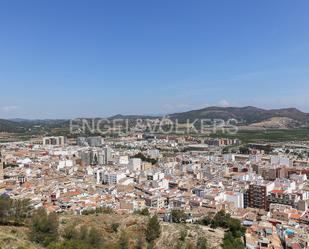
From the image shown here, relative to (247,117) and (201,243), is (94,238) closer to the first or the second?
(201,243)

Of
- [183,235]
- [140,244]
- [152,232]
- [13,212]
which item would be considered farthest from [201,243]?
[13,212]

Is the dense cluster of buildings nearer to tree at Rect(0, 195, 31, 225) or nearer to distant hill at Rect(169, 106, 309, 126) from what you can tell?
tree at Rect(0, 195, 31, 225)

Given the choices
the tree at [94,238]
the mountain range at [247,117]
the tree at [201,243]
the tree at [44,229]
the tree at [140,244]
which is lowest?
the tree at [201,243]

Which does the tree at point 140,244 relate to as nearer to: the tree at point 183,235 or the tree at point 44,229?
the tree at point 183,235

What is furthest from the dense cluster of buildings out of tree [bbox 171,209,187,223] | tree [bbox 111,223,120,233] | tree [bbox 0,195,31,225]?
tree [bbox 111,223,120,233]

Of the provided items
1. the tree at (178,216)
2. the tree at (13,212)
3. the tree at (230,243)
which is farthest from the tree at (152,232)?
the tree at (13,212)

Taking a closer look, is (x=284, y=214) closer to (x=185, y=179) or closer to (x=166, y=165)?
(x=185, y=179)
